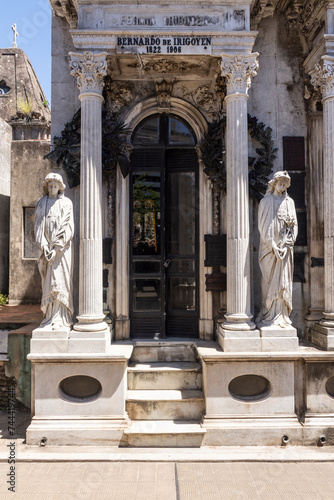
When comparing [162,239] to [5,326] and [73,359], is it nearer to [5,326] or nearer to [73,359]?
[73,359]

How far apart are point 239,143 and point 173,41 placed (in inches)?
79.5

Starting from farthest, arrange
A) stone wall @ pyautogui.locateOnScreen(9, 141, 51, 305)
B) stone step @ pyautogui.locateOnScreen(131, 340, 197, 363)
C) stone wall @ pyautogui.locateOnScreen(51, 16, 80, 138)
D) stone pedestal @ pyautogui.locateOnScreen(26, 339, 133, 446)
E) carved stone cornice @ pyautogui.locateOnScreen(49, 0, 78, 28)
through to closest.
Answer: stone wall @ pyautogui.locateOnScreen(9, 141, 51, 305), stone wall @ pyautogui.locateOnScreen(51, 16, 80, 138), stone step @ pyautogui.locateOnScreen(131, 340, 197, 363), carved stone cornice @ pyautogui.locateOnScreen(49, 0, 78, 28), stone pedestal @ pyautogui.locateOnScreen(26, 339, 133, 446)

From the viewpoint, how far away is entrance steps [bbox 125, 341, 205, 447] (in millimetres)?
6086

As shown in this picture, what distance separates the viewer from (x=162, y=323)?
7.83 m

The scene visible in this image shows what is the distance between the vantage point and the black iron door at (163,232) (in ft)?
25.8

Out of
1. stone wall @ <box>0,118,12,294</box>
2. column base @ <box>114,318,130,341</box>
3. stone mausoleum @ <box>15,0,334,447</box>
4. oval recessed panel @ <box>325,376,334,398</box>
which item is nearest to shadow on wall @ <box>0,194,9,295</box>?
stone wall @ <box>0,118,12,294</box>

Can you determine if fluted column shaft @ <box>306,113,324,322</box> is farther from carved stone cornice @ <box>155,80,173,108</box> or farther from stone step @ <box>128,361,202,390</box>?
carved stone cornice @ <box>155,80,173,108</box>

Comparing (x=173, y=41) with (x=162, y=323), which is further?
(x=162, y=323)

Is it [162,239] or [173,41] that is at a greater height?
[173,41]

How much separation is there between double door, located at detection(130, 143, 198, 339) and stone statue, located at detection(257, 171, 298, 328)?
5.57 feet

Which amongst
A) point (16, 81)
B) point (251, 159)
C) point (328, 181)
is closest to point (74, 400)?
point (251, 159)

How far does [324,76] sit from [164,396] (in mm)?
6049
